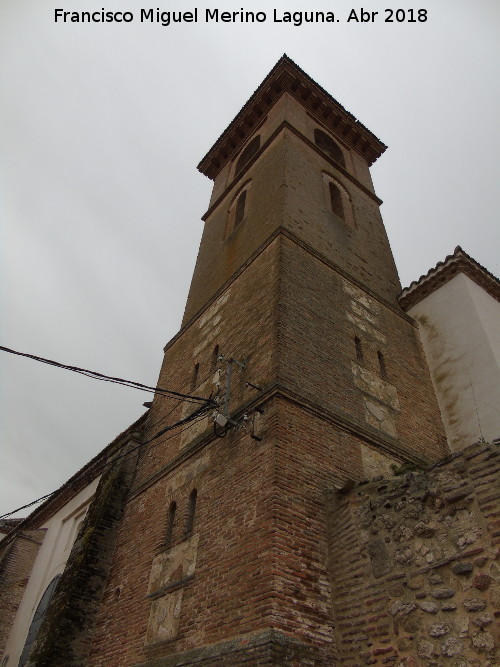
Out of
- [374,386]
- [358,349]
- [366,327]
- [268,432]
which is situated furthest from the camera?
[366,327]

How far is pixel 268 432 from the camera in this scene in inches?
267

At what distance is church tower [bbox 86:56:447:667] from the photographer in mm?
5715

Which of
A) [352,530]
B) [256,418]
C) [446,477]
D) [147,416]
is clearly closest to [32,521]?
[147,416]

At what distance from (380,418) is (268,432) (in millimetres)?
2564

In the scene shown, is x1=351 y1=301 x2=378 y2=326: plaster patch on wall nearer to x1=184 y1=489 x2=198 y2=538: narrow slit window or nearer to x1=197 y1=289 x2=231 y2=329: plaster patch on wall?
x1=197 y1=289 x2=231 y2=329: plaster patch on wall

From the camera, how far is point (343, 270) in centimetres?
1077

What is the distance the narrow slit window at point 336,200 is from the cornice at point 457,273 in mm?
2982

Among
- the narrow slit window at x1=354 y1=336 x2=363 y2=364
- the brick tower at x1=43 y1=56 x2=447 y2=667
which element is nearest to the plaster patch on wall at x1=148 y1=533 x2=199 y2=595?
the brick tower at x1=43 y1=56 x2=447 y2=667

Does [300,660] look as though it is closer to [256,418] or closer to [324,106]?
[256,418]

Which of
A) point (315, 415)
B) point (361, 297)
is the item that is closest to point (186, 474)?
point (315, 415)

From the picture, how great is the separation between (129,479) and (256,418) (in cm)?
411

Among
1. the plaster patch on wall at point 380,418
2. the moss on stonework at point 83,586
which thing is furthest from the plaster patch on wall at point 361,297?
the moss on stonework at point 83,586

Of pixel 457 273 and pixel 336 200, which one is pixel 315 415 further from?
pixel 336 200

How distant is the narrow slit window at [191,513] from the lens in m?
7.30
